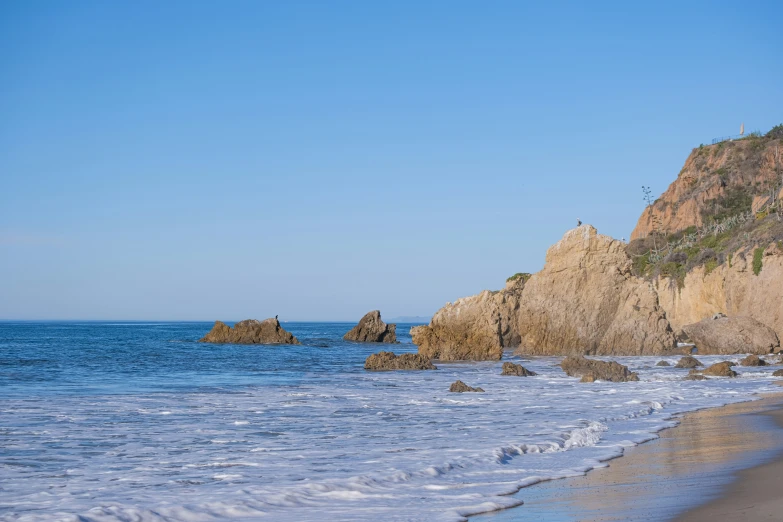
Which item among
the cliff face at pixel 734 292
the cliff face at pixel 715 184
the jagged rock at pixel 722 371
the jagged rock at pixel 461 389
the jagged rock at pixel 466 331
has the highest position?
the cliff face at pixel 715 184

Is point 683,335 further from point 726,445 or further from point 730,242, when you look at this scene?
point 726,445

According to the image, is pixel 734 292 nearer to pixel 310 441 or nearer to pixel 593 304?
pixel 593 304

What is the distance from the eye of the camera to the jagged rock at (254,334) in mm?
66062

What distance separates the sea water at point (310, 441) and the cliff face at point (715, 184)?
59103 mm

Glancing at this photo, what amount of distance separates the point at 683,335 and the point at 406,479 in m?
47.1

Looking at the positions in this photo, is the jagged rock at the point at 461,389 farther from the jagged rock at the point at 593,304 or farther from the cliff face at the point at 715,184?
the cliff face at the point at 715,184

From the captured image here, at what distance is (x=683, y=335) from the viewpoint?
52562 mm

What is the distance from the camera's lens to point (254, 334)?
6700 cm

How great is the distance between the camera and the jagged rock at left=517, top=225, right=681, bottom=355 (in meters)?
39.1

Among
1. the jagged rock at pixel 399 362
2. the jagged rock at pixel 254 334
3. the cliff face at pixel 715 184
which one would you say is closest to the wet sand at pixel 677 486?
the jagged rock at pixel 399 362

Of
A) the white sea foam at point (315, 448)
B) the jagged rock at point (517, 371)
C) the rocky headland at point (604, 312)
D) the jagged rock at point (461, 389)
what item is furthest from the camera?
the rocky headland at point (604, 312)

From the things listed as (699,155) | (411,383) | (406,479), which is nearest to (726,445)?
(406,479)

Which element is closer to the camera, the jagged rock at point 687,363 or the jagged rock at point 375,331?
the jagged rock at point 687,363

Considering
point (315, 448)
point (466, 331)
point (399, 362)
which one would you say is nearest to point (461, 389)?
point (315, 448)
